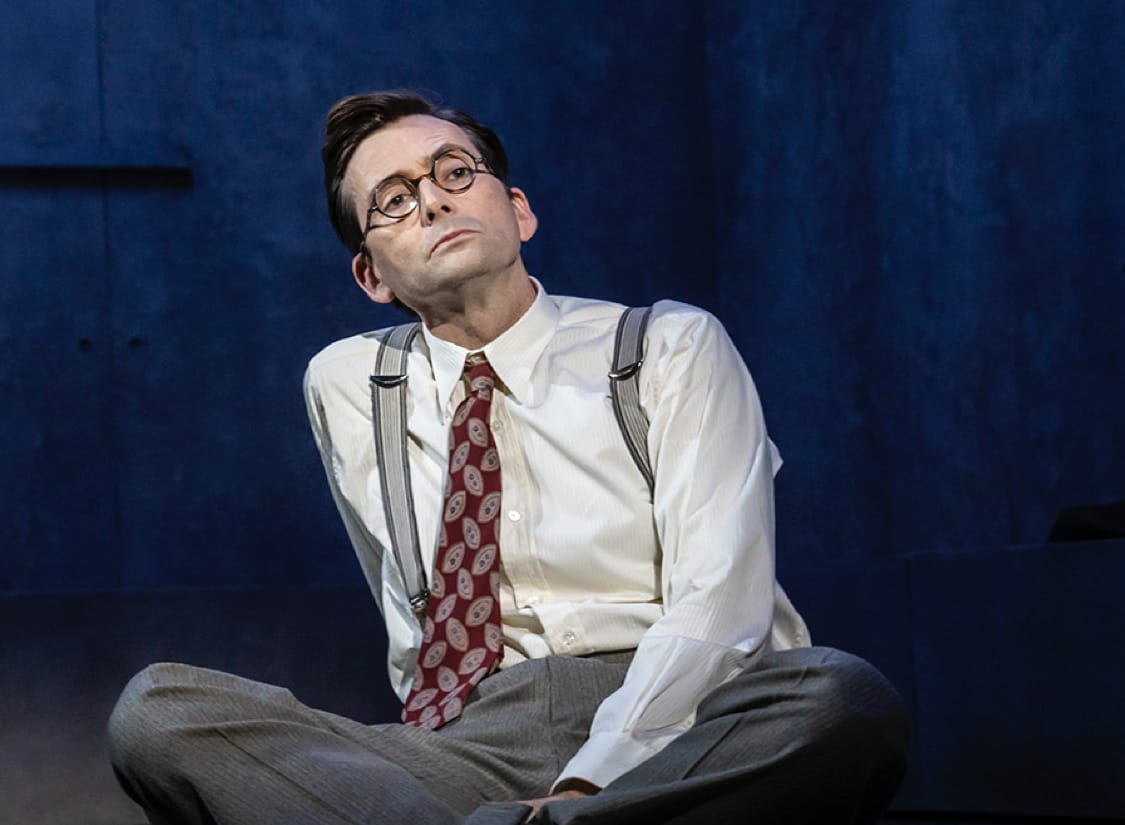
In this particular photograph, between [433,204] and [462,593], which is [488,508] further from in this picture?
[433,204]

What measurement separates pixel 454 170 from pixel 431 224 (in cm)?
10

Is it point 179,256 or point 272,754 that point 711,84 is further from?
point 272,754

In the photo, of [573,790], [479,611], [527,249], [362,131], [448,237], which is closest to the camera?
[573,790]

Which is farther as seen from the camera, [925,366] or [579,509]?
[925,366]

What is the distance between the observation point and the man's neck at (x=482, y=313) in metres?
2.53

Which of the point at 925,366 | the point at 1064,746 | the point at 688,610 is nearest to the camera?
the point at 688,610

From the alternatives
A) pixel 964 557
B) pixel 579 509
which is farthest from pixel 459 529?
pixel 964 557

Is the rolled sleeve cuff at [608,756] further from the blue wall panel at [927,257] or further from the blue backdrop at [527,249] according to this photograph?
the blue backdrop at [527,249]

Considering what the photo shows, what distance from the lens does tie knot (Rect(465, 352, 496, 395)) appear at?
8.09 feet

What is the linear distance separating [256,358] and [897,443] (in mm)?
1700

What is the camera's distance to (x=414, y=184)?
2568mm

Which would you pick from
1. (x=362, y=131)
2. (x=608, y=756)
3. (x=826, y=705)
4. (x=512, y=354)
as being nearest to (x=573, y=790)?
(x=608, y=756)

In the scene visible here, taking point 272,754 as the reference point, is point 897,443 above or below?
above

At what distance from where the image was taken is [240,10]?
15.4 ft
